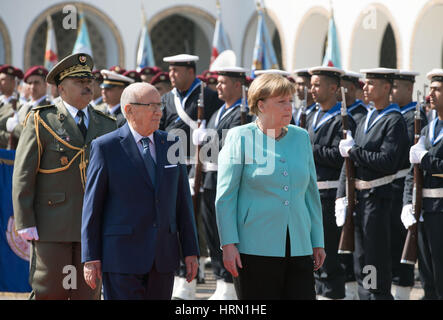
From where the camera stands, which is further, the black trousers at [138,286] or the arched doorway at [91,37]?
the arched doorway at [91,37]

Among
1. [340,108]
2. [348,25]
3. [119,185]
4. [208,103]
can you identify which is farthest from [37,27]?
[119,185]

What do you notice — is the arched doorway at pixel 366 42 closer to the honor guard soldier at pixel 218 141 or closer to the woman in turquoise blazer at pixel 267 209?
the honor guard soldier at pixel 218 141

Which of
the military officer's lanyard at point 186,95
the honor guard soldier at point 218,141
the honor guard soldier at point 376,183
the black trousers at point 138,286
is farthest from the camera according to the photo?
the military officer's lanyard at point 186,95

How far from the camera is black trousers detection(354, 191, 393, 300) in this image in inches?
252

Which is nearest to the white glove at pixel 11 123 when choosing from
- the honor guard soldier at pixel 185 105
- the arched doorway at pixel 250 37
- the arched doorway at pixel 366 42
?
the honor guard soldier at pixel 185 105

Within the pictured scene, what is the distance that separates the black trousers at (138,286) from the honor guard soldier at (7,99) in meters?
5.20

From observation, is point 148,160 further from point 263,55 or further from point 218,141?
point 263,55

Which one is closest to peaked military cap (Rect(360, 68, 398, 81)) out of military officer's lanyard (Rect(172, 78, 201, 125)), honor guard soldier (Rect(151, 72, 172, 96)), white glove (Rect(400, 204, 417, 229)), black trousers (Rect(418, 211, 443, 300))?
white glove (Rect(400, 204, 417, 229))

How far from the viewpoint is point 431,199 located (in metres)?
6.12

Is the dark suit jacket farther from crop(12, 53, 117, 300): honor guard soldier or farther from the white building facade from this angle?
the white building facade

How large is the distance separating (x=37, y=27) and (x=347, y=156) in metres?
15.0

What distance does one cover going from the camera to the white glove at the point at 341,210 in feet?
21.4

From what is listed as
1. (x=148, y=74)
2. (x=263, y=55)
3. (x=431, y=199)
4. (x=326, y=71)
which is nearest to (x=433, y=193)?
(x=431, y=199)

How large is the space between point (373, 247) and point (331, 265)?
0.56 metres
